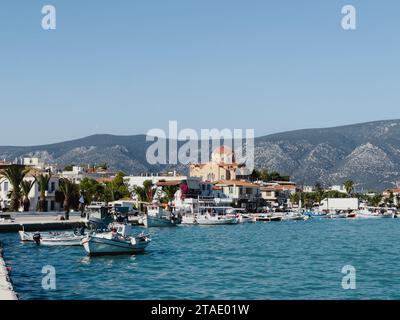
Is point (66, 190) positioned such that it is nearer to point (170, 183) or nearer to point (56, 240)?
point (56, 240)

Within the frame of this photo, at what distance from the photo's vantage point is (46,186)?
90.7 meters

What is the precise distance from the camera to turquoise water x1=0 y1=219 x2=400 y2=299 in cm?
2773

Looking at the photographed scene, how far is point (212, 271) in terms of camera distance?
118 feet

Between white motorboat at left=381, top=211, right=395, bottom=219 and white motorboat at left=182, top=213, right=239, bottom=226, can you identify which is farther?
white motorboat at left=381, top=211, right=395, bottom=219

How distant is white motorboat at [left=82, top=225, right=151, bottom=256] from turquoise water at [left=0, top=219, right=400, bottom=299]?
0.95 metres

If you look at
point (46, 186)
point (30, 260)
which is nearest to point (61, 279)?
point (30, 260)

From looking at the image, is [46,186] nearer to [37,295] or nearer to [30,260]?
[30,260]

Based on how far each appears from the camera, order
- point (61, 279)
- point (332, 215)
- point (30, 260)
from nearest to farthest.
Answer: point (61, 279) < point (30, 260) < point (332, 215)

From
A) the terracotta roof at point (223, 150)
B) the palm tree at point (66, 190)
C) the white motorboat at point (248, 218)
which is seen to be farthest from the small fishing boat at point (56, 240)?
the terracotta roof at point (223, 150)

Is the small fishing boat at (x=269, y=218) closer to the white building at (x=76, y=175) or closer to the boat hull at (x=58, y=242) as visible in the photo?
the white building at (x=76, y=175)

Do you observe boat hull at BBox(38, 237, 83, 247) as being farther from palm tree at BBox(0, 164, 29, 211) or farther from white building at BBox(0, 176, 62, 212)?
white building at BBox(0, 176, 62, 212)

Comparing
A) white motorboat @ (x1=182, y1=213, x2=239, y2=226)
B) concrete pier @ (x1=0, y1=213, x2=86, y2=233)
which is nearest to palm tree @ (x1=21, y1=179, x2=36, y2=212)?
concrete pier @ (x1=0, y1=213, x2=86, y2=233)
